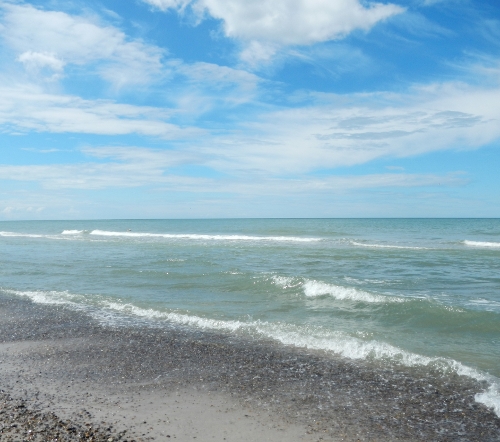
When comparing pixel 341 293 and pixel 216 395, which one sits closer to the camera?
pixel 216 395

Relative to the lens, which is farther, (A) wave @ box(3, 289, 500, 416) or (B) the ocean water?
(B) the ocean water

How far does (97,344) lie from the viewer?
9.50 metres

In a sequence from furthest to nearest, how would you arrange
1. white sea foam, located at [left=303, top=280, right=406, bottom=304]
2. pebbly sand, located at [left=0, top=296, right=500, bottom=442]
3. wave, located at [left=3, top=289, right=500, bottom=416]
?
white sea foam, located at [left=303, top=280, right=406, bottom=304]
wave, located at [left=3, top=289, right=500, bottom=416]
pebbly sand, located at [left=0, top=296, right=500, bottom=442]

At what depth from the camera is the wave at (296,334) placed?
783cm

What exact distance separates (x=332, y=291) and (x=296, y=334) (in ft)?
16.7

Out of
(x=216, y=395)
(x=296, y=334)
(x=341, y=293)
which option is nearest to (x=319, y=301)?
(x=341, y=293)

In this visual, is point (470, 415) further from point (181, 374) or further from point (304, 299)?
point (304, 299)

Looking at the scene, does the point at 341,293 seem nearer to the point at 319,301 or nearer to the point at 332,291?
the point at 332,291

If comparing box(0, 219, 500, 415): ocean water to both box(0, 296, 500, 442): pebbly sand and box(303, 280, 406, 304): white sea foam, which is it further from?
box(0, 296, 500, 442): pebbly sand

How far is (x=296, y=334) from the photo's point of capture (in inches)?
400

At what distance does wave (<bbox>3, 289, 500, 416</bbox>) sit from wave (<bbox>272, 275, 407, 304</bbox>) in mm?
3411

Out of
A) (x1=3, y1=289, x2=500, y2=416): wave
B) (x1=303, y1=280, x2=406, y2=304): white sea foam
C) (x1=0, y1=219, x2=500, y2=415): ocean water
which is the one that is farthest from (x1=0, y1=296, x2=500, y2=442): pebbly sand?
(x1=303, y1=280, x2=406, y2=304): white sea foam

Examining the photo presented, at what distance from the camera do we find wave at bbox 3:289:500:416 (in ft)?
25.7

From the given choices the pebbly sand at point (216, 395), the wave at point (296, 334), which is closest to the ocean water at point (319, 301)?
the wave at point (296, 334)
